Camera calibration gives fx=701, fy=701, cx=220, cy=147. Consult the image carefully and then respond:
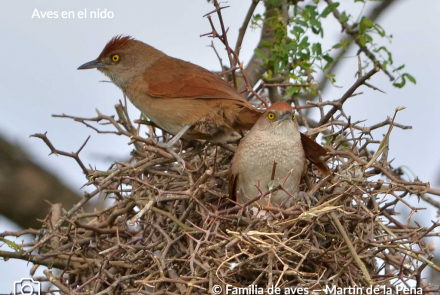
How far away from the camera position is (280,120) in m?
4.82

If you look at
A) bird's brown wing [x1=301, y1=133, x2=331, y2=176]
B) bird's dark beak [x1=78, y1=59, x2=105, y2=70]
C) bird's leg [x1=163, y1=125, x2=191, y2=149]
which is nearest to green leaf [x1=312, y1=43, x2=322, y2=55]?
bird's brown wing [x1=301, y1=133, x2=331, y2=176]

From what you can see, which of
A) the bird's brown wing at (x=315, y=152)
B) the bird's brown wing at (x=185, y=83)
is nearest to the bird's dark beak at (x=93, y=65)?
the bird's brown wing at (x=185, y=83)

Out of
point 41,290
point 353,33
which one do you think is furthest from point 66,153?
point 353,33

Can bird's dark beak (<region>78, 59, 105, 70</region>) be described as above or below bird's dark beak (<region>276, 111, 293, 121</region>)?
above

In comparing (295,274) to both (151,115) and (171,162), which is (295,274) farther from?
(151,115)

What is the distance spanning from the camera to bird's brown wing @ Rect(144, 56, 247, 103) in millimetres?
5156

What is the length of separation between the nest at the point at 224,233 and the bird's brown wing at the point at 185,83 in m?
0.39

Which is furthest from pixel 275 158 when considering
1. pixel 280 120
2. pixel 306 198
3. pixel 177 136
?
pixel 177 136

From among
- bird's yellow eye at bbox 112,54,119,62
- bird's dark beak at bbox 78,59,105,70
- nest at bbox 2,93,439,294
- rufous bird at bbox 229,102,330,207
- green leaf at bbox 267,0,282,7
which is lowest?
nest at bbox 2,93,439,294

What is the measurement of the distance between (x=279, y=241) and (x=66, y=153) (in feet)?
5.54

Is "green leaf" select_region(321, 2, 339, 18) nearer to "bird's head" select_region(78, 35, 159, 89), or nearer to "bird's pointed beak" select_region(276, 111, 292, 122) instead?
"bird's pointed beak" select_region(276, 111, 292, 122)

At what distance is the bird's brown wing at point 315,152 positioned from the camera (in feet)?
15.4

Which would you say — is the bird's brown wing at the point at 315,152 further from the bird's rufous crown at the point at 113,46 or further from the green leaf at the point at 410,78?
the bird's rufous crown at the point at 113,46

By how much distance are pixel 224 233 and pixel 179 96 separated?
151 cm
